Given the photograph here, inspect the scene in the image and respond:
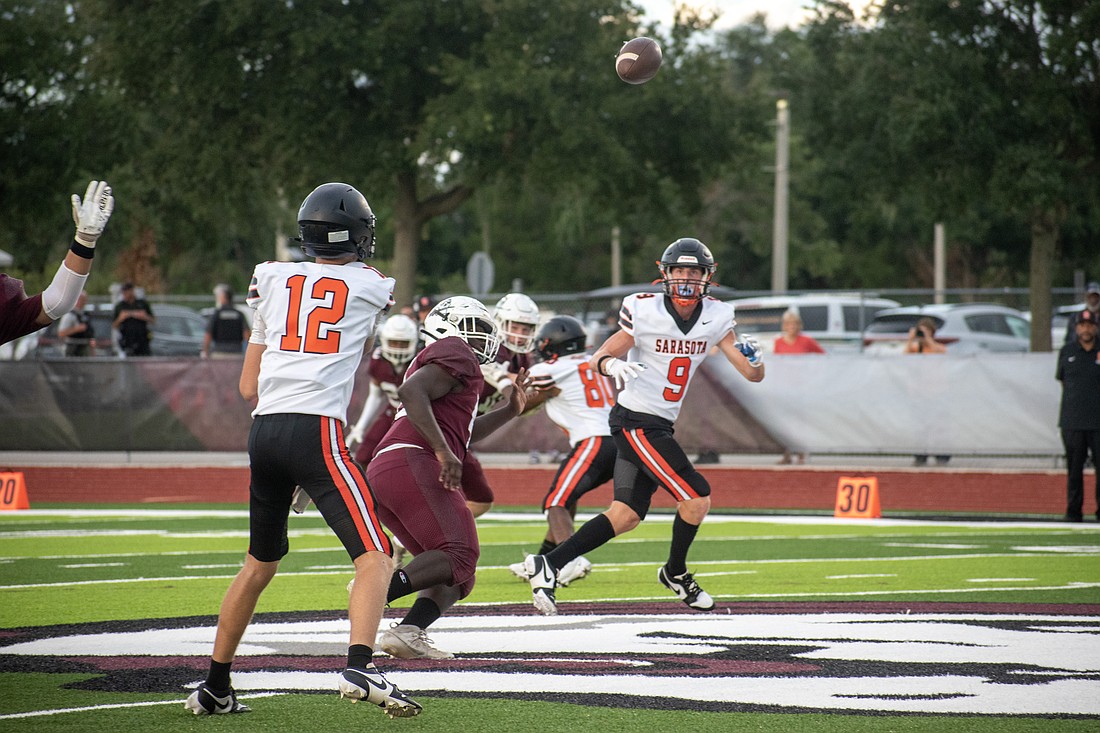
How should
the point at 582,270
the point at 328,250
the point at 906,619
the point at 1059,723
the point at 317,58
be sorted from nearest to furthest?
the point at 1059,723 < the point at 328,250 < the point at 906,619 < the point at 317,58 < the point at 582,270

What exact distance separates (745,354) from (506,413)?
1.90 meters

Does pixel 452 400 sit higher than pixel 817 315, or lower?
higher

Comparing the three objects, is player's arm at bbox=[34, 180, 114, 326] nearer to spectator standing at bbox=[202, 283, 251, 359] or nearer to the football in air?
the football in air

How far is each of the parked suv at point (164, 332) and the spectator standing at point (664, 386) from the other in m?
15.4

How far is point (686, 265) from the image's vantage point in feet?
26.9

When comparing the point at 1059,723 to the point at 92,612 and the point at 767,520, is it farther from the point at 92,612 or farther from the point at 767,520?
the point at 767,520

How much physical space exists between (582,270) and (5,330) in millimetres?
60831

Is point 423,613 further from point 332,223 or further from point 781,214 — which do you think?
point 781,214

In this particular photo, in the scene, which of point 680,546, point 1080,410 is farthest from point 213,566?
point 1080,410

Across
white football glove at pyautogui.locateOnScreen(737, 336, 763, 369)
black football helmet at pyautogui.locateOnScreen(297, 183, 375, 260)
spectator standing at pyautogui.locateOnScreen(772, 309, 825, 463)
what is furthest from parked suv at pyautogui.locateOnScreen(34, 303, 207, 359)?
black football helmet at pyautogui.locateOnScreen(297, 183, 375, 260)

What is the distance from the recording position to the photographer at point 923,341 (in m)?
17.1

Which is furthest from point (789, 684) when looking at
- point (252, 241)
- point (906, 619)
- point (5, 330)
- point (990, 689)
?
point (252, 241)

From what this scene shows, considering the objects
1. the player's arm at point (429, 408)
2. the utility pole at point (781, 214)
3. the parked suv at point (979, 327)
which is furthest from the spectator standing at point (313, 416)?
the utility pole at point (781, 214)

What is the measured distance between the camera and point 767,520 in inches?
547
